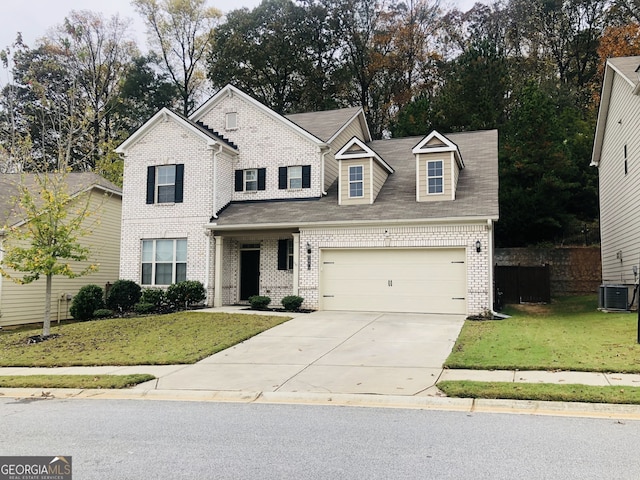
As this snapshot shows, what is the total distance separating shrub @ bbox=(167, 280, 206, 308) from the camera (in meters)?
19.2

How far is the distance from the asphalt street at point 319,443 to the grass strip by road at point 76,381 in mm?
1546

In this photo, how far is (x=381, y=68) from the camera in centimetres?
3794

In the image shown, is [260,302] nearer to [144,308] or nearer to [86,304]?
[144,308]

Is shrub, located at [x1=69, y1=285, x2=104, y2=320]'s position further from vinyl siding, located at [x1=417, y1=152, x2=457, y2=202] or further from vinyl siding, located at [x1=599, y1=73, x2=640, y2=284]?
vinyl siding, located at [x1=599, y1=73, x2=640, y2=284]

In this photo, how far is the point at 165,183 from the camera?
2103 cm

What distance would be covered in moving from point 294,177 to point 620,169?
38.7ft

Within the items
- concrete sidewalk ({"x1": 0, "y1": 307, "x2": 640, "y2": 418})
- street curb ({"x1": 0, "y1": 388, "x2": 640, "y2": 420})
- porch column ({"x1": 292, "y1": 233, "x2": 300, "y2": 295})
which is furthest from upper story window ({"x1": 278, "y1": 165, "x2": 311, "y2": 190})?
Result: street curb ({"x1": 0, "y1": 388, "x2": 640, "y2": 420})

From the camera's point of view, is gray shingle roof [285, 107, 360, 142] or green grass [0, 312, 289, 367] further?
gray shingle roof [285, 107, 360, 142]

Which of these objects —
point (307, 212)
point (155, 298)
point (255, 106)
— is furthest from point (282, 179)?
point (155, 298)

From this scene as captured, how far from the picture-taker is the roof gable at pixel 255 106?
20.9 meters

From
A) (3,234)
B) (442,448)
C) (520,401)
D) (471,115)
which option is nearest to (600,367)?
(520,401)

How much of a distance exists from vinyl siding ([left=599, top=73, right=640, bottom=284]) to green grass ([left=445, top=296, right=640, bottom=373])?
9.14ft

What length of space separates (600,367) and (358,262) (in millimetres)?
9951

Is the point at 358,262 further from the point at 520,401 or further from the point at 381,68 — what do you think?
the point at 381,68
